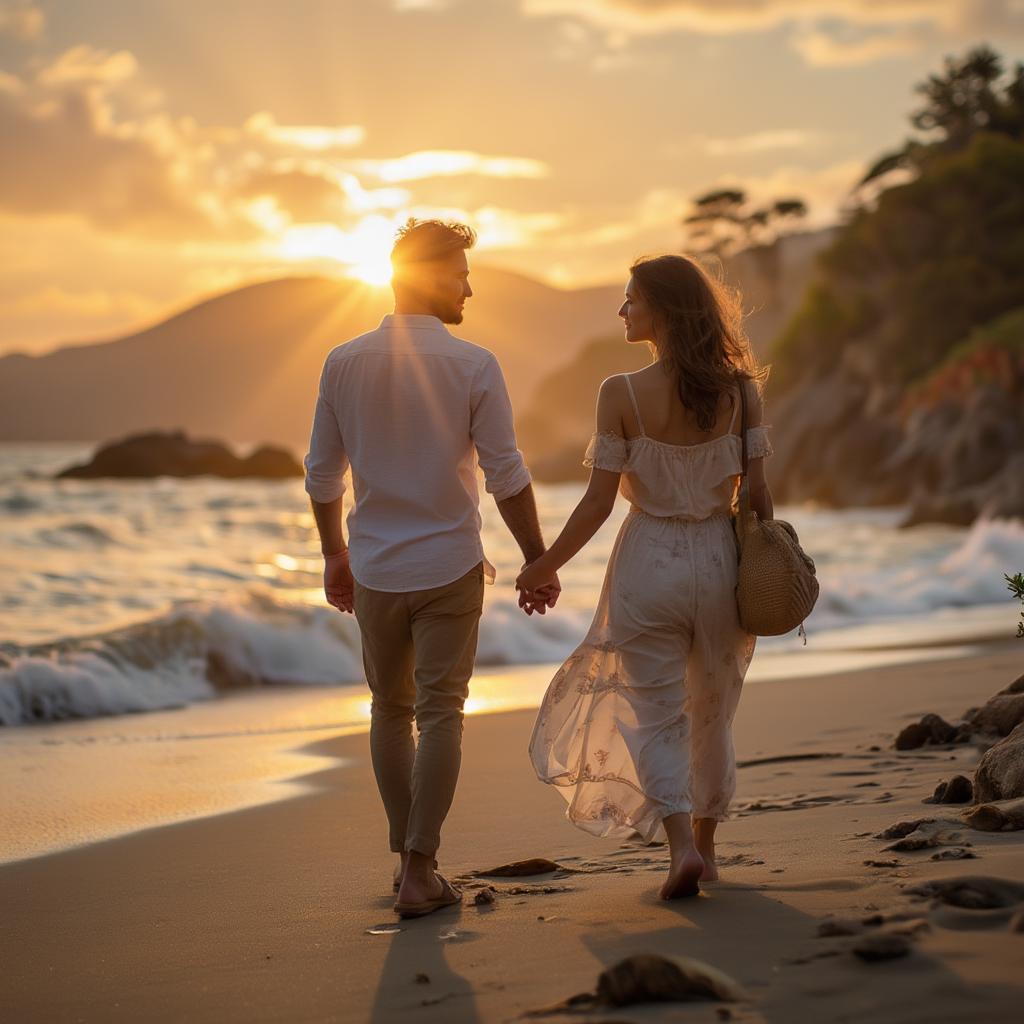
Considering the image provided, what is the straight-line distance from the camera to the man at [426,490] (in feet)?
13.8

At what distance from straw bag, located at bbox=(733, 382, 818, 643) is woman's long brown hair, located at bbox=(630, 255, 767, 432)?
36cm

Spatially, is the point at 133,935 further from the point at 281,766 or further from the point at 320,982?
the point at 281,766

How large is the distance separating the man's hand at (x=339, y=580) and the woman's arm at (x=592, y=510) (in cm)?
58

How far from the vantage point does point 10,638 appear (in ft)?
38.1

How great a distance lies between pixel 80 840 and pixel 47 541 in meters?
17.2

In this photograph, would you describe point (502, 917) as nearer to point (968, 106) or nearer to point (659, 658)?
point (659, 658)

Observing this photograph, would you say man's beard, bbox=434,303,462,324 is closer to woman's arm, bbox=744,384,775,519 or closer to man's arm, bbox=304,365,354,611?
man's arm, bbox=304,365,354,611

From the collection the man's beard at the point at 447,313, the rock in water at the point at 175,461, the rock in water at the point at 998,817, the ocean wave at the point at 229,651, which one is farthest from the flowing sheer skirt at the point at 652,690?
the rock in water at the point at 175,461

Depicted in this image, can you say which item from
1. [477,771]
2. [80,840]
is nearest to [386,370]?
[80,840]

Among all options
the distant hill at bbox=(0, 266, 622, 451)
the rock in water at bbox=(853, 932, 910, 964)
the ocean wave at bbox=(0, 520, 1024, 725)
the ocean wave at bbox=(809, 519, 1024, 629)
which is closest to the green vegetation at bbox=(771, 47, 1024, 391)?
the ocean wave at bbox=(809, 519, 1024, 629)

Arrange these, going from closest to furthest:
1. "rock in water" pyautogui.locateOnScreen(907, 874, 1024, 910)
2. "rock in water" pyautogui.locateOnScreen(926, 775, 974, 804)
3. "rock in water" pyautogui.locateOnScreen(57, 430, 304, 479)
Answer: "rock in water" pyautogui.locateOnScreen(907, 874, 1024, 910) → "rock in water" pyautogui.locateOnScreen(926, 775, 974, 804) → "rock in water" pyautogui.locateOnScreen(57, 430, 304, 479)

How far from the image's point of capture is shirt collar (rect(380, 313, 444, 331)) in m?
4.29

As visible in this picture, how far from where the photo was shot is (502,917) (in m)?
3.85

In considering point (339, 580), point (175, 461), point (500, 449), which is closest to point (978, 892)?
point (500, 449)
